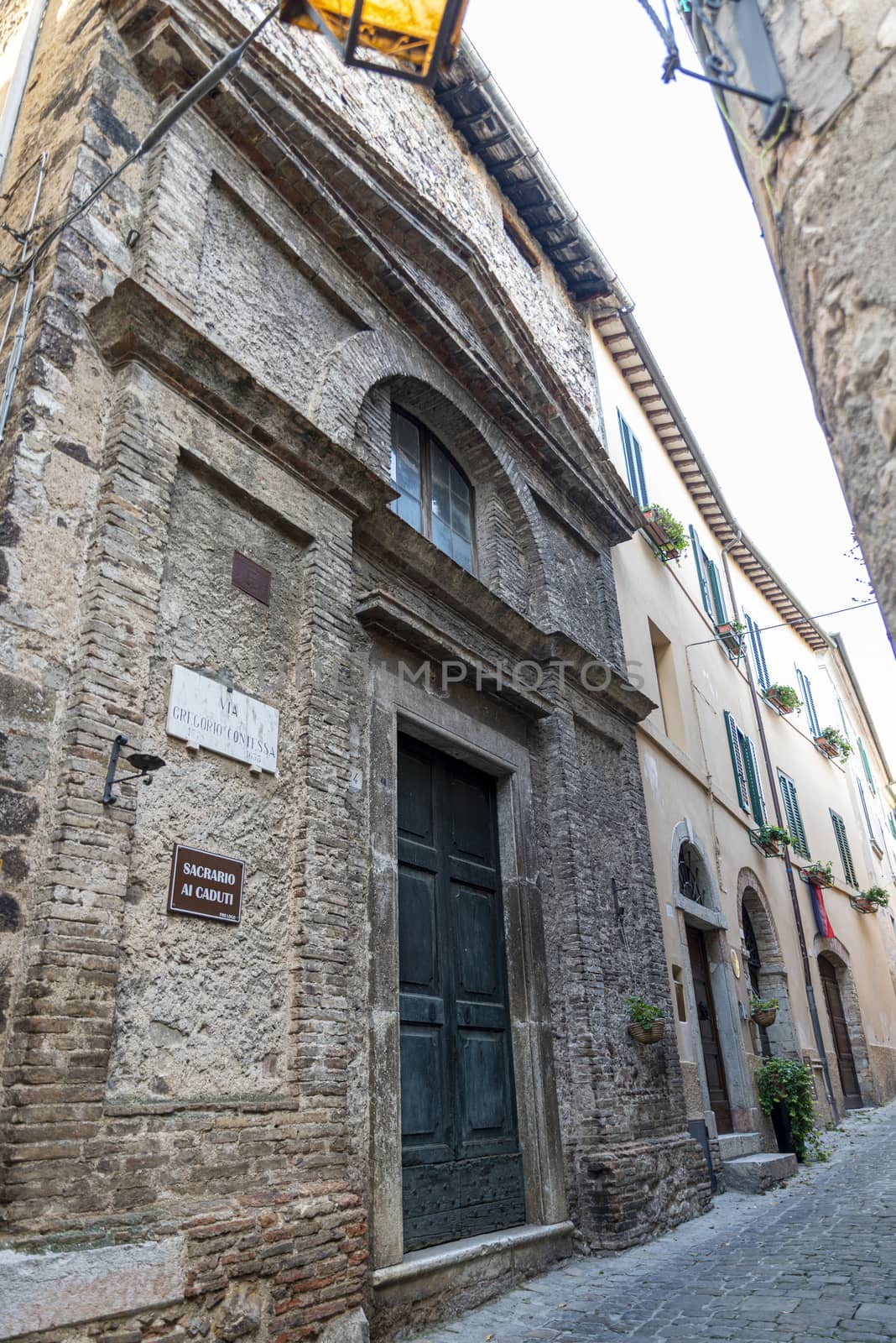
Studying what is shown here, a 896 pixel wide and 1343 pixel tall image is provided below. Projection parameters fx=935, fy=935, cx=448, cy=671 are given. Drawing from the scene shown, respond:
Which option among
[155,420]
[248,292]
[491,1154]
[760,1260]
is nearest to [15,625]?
[155,420]

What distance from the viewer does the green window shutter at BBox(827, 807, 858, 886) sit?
18719mm

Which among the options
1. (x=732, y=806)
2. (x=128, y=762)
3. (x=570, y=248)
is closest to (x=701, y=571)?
(x=732, y=806)

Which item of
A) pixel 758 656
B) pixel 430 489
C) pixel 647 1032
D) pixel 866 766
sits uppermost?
pixel 866 766

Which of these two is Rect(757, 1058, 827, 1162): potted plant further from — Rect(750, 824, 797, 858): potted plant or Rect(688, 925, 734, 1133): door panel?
Rect(750, 824, 797, 858): potted plant

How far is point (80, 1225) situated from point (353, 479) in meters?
4.03

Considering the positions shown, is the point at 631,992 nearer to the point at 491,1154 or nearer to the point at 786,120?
the point at 491,1154

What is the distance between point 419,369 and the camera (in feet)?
23.9

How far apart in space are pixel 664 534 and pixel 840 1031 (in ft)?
32.4

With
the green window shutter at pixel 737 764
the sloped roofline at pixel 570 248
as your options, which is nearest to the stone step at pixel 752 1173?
the green window shutter at pixel 737 764

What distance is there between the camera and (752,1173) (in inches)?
336

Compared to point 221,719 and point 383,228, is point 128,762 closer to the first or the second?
point 221,719

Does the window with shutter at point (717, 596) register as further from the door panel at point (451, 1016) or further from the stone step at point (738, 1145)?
the door panel at point (451, 1016)

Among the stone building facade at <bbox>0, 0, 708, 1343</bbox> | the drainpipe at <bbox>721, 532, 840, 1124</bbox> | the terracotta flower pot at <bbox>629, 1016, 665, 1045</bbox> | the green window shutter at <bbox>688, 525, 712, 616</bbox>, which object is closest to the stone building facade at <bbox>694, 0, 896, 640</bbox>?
the stone building facade at <bbox>0, 0, 708, 1343</bbox>

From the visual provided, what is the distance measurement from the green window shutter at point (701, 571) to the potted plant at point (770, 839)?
10.6 ft
